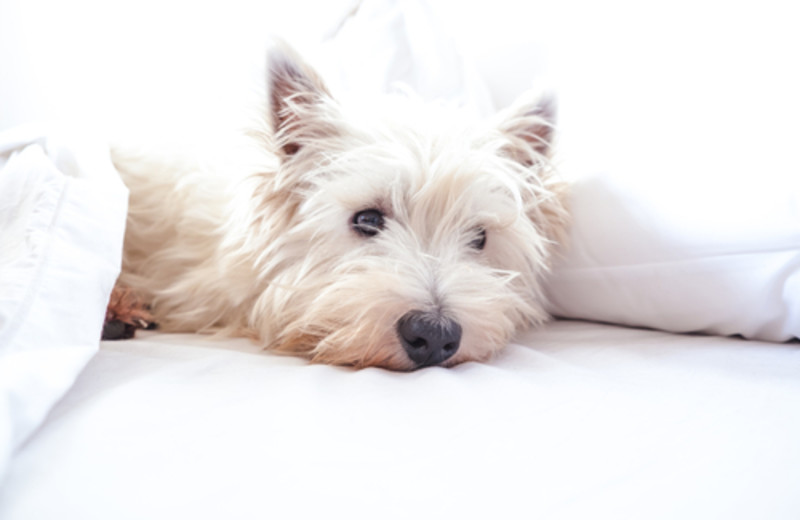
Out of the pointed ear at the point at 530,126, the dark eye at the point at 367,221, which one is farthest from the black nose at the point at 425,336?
the pointed ear at the point at 530,126

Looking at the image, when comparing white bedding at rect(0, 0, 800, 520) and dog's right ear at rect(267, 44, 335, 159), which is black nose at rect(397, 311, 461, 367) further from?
dog's right ear at rect(267, 44, 335, 159)

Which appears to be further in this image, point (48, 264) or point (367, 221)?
point (367, 221)

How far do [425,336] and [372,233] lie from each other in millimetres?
384

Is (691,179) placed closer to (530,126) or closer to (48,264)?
(530,126)

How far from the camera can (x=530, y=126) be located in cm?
170

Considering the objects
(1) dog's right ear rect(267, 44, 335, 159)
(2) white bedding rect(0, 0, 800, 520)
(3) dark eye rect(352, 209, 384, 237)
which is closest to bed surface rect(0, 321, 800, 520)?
(2) white bedding rect(0, 0, 800, 520)

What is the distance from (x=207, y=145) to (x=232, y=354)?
34.5 inches

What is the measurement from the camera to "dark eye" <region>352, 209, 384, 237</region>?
1482mm

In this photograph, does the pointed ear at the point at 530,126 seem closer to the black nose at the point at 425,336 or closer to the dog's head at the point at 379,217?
the dog's head at the point at 379,217

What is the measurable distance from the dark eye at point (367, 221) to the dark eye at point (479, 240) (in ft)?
0.87

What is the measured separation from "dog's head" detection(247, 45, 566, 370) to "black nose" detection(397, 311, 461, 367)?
66 millimetres

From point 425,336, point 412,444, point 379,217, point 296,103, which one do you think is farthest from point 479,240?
point 412,444

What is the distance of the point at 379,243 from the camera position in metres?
1.44

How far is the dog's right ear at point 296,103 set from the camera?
4.86ft
